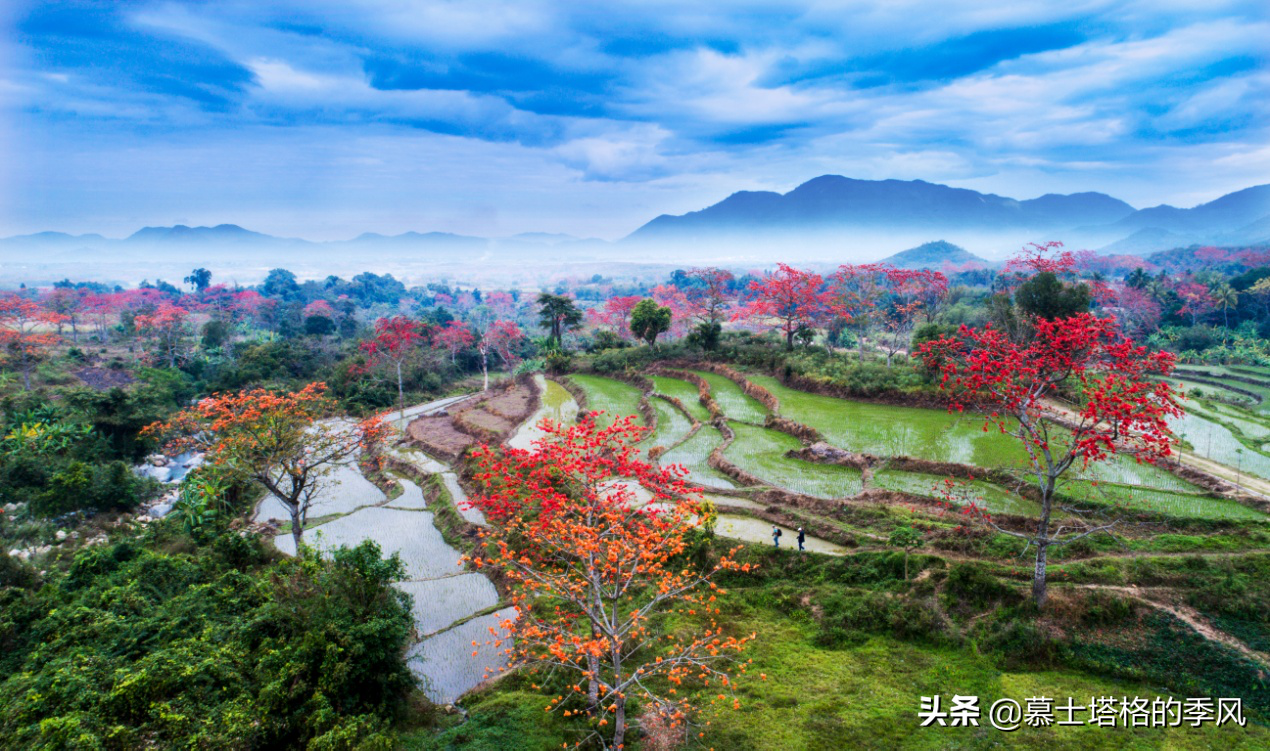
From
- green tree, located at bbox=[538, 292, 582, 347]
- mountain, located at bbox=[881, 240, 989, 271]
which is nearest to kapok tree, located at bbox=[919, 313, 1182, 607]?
green tree, located at bbox=[538, 292, 582, 347]

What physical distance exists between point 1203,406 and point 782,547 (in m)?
21.3

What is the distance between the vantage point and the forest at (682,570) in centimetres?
843

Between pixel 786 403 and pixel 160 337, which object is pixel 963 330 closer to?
pixel 786 403

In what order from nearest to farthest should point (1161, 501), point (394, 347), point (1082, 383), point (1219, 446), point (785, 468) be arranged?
point (1082, 383), point (1161, 501), point (1219, 446), point (785, 468), point (394, 347)

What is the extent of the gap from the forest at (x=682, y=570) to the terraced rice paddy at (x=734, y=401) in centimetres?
37

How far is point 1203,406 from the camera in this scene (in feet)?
74.0

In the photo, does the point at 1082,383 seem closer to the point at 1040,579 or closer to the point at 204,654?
the point at 1040,579

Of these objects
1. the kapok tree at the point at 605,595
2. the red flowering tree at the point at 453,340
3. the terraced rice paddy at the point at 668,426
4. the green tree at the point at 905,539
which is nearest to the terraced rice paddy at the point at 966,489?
the green tree at the point at 905,539

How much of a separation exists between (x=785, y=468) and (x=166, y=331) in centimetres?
4804

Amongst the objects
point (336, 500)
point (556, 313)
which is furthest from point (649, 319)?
point (336, 500)

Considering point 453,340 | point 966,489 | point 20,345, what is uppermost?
point 20,345

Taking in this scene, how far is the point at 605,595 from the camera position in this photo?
855 centimetres

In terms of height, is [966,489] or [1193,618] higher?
[966,489]

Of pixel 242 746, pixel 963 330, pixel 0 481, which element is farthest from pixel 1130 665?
pixel 0 481
